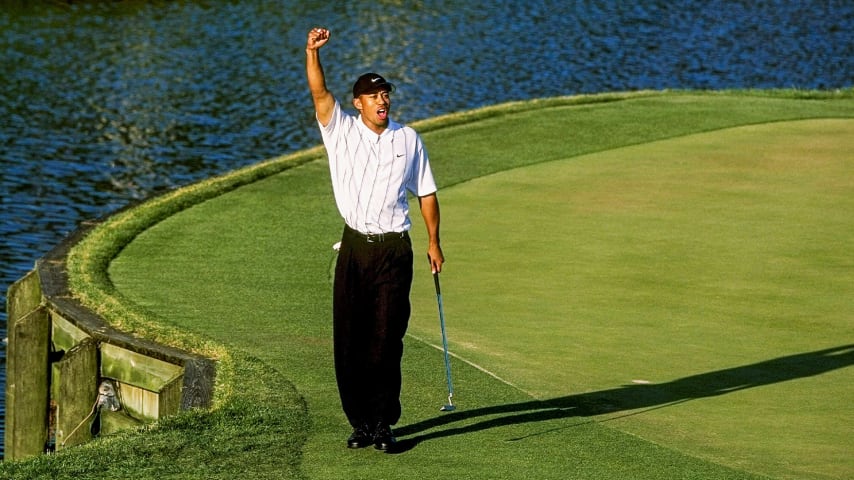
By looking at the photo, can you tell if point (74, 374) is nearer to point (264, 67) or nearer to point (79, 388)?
point (79, 388)

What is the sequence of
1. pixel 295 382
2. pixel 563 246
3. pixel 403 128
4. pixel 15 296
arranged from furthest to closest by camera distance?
pixel 563 246 < pixel 15 296 < pixel 295 382 < pixel 403 128

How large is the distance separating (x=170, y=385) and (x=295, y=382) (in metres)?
0.80

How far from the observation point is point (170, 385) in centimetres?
948

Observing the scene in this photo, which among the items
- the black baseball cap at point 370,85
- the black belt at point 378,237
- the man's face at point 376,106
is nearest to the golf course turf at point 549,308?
the black belt at point 378,237

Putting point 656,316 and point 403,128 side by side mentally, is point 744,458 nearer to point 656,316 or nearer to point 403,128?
point 403,128

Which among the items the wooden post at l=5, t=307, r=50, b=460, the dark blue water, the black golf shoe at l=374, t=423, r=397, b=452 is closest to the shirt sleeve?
the black golf shoe at l=374, t=423, r=397, b=452

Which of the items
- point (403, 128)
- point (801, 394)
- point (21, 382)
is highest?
point (403, 128)

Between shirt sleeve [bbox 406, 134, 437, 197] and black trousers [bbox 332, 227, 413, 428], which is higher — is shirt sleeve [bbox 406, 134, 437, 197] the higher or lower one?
the higher one

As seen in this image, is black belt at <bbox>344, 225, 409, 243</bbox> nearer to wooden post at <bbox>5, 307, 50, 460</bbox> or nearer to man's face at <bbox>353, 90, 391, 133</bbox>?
man's face at <bbox>353, 90, 391, 133</bbox>

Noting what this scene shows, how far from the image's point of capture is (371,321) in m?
8.22

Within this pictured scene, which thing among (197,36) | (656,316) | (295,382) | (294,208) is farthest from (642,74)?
(295,382)

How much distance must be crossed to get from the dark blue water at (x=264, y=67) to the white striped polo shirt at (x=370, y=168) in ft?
28.6

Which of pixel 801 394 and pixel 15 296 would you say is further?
pixel 15 296

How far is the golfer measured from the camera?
26.2 feet
